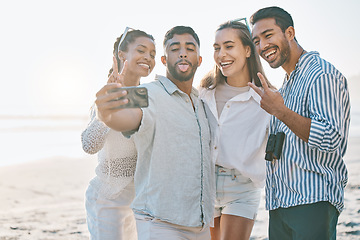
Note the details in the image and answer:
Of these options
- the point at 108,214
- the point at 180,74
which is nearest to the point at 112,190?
the point at 108,214

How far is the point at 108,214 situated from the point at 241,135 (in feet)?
4.57

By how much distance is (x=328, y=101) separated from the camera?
2.50 meters

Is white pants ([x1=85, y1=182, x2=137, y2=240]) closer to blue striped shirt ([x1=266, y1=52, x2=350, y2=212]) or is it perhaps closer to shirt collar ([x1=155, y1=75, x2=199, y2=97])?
shirt collar ([x1=155, y1=75, x2=199, y2=97])

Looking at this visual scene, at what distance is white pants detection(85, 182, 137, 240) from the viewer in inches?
132

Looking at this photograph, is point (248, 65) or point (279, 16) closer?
point (279, 16)

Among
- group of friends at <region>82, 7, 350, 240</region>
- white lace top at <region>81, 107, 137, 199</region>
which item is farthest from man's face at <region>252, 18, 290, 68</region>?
white lace top at <region>81, 107, 137, 199</region>

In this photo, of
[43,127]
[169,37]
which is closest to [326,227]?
[169,37]

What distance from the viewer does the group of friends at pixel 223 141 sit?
2.57m

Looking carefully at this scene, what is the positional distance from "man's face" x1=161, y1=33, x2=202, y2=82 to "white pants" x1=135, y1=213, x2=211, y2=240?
48.3 inches

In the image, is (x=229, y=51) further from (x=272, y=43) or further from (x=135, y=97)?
(x=135, y=97)

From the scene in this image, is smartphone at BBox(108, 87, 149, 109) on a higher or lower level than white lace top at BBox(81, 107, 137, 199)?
higher

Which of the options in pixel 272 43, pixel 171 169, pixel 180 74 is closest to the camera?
pixel 171 169

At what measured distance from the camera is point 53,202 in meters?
7.00

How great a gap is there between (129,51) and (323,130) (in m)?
2.25
